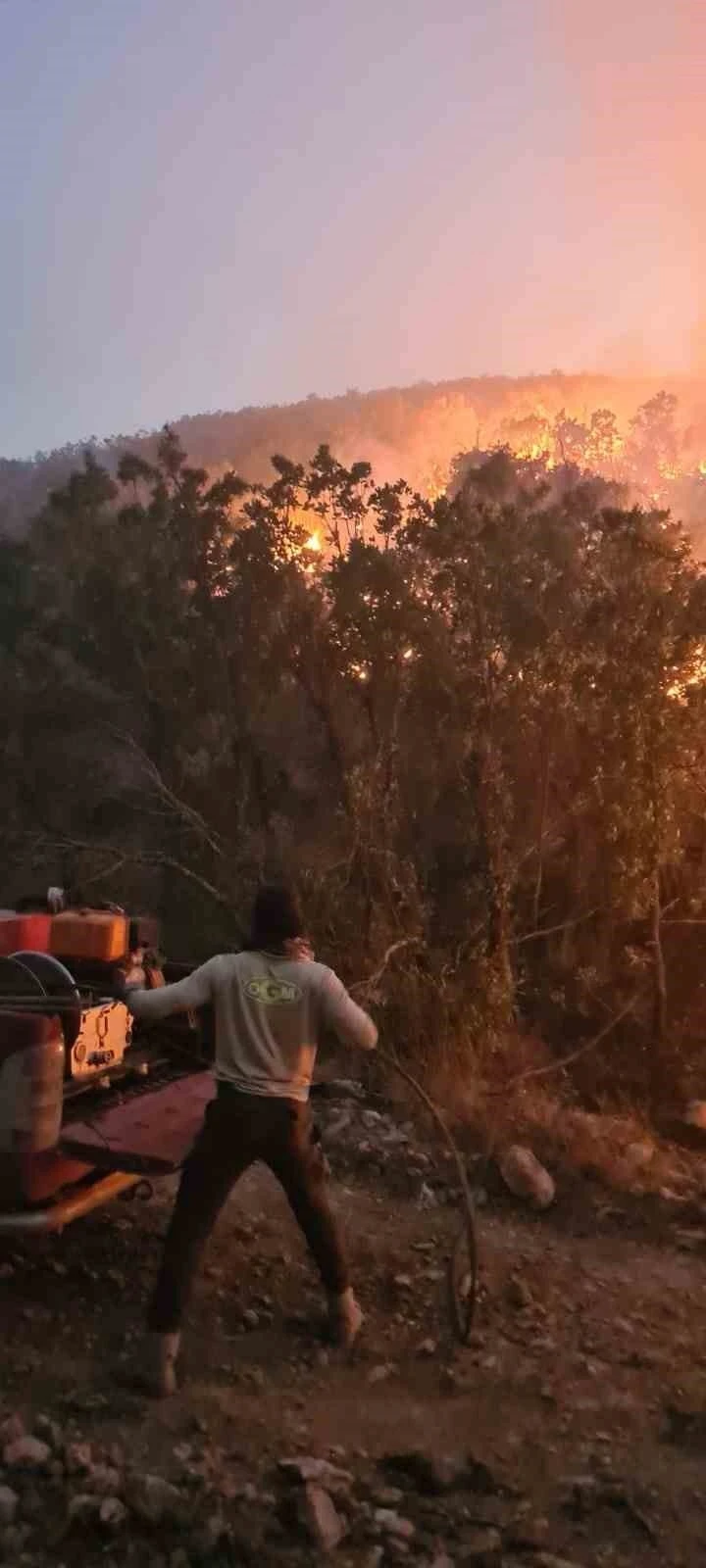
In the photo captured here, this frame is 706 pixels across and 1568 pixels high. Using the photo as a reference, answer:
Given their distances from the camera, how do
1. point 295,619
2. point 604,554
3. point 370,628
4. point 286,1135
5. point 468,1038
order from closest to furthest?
point 286,1135 < point 468,1038 < point 604,554 < point 370,628 < point 295,619

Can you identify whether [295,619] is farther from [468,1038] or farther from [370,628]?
[468,1038]

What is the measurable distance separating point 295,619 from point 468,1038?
5883 millimetres

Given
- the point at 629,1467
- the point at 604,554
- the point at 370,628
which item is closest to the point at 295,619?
the point at 370,628

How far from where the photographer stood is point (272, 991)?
14.2 ft

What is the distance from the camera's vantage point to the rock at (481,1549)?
3242 millimetres

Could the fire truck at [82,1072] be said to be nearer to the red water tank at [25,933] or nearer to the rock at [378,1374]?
the red water tank at [25,933]

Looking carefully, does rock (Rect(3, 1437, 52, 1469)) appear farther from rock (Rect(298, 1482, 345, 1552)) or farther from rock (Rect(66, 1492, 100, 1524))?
rock (Rect(298, 1482, 345, 1552))

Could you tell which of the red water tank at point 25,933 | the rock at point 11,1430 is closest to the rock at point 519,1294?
the rock at point 11,1430

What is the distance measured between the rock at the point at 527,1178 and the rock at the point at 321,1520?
3347 millimetres

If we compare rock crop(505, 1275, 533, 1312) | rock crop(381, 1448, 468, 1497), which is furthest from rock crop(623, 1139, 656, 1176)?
rock crop(381, 1448, 468, 1497)

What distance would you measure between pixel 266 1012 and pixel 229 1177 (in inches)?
22.8

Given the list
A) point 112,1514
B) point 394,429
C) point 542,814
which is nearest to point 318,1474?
point 112,1514

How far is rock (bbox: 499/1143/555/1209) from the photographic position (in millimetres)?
6581

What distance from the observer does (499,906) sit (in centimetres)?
1013
